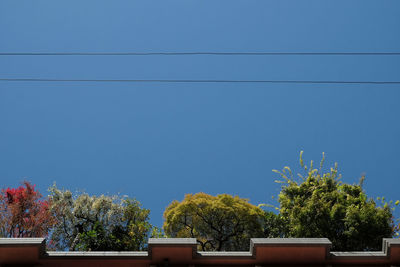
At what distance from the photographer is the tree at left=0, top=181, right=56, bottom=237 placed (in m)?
23.9

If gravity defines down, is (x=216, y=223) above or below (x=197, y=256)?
above

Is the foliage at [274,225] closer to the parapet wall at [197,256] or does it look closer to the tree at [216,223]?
the tree at [216,223]

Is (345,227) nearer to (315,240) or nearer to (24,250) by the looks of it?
(315,240)

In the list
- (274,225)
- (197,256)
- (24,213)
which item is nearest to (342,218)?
(274,225)

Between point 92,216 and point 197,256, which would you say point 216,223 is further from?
point 197,256

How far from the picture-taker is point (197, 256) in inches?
359

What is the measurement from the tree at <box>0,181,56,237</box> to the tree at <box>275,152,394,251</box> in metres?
13.0

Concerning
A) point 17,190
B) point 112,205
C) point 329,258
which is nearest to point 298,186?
point 112,205

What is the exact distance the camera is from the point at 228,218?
892 inches

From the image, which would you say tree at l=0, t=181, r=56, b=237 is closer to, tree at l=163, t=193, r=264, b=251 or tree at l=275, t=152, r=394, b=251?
tree at l=163, t=193, r=264, b=251

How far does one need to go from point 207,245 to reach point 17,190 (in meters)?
11.5

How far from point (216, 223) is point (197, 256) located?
13.7 metres

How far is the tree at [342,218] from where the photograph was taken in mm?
18750

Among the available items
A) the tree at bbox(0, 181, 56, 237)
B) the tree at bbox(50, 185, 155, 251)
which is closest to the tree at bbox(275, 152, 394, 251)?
the tree at bbox(50, 185, 155, 251)
